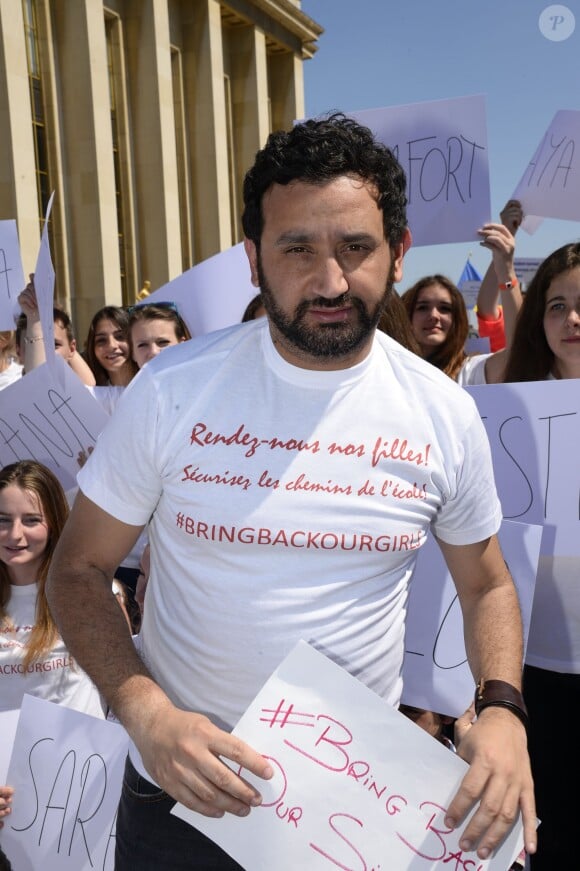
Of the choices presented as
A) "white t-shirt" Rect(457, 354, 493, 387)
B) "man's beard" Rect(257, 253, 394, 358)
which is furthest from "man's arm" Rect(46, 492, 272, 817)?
"white t-shirt" Rect(457, 354, 493, 387)

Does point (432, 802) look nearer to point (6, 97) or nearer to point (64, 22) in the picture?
point (6, 97)

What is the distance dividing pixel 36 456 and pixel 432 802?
2.64 metres

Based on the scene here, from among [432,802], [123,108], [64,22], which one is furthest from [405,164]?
[123,108]

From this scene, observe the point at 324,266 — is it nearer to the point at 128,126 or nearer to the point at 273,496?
the point at 273,496

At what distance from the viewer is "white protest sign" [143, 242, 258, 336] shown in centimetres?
381

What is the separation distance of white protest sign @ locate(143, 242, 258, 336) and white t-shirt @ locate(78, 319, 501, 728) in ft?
7.63

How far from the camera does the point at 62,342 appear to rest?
4.42m

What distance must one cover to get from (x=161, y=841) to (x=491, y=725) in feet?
2.12

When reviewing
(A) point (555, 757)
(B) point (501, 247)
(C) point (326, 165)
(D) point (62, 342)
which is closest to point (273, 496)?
(C) point (326, 165)

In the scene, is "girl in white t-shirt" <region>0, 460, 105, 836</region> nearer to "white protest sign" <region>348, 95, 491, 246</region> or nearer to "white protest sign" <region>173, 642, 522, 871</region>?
"white protest sign" <region>173, 642, 522, 871</region>

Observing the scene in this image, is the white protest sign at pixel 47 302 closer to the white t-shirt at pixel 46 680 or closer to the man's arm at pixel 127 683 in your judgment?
the white t-shirt at pixel 46 680

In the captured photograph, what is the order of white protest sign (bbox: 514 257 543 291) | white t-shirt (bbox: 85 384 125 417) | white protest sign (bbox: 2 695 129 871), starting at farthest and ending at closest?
white protest sign (bbox: 514 257 543 291) → white t-shirt (bbox: 85 384 125 417) → white protest sign (bbox: 2 695 129 871)

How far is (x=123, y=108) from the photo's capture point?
20844mm

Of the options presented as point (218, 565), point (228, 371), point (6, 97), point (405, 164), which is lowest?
point (218, 565)
